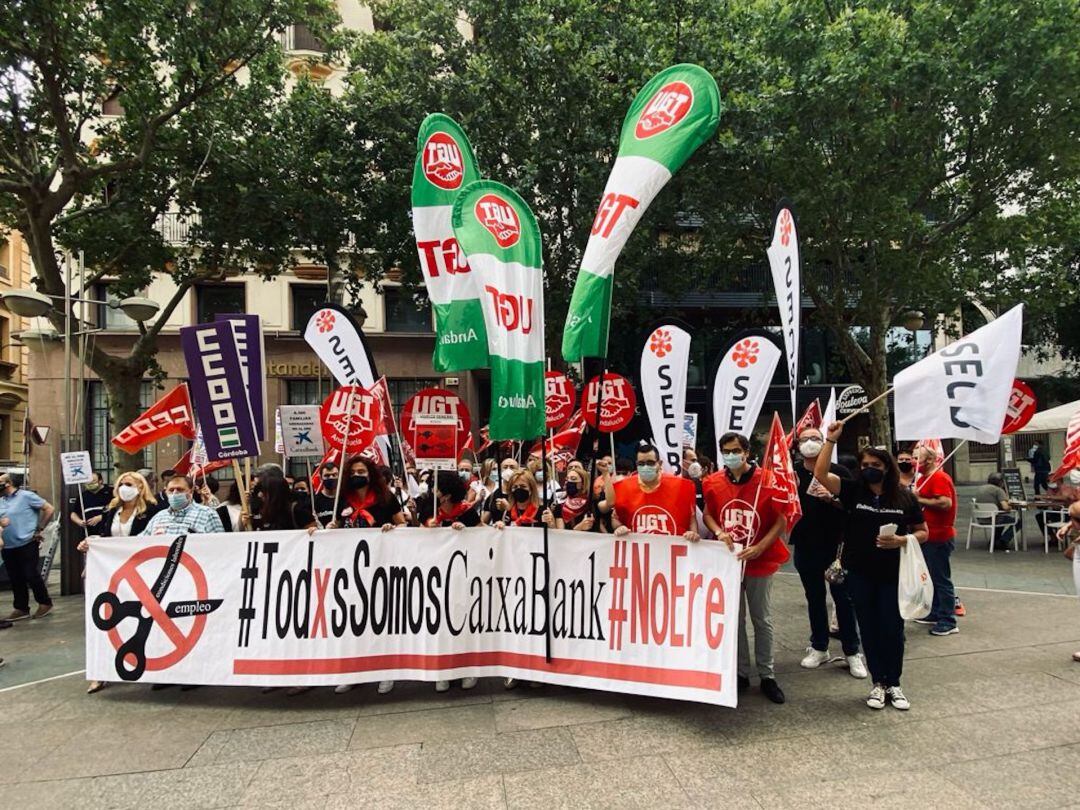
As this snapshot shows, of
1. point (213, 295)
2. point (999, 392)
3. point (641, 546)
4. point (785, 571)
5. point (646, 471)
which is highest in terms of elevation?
point (213, 295)

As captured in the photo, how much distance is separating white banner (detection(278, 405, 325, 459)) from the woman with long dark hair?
7.44 meters

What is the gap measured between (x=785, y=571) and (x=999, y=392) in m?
5.71

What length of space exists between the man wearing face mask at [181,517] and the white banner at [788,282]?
4.91m

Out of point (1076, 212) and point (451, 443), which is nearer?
point (451, 443)

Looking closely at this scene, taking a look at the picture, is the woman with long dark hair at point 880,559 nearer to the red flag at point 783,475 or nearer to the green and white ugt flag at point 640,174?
the red flag at point 783,475

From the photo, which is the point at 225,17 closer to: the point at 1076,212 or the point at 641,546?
the point at 641,546

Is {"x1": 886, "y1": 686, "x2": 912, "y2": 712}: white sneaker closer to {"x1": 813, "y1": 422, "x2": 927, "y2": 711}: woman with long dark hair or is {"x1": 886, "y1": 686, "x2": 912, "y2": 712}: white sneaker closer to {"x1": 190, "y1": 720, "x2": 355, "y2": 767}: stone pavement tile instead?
{"x1": 813, "y1": 422, "x2": 927, "y2": 711}: woman with long dark hair

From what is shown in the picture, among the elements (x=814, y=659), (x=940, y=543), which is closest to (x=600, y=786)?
(x=814, y=659)

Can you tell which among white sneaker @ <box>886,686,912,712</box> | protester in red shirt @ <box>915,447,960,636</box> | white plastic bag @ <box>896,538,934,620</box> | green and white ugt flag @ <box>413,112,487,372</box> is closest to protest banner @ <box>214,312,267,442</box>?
green and white ugt flag @ <box>413,112,487,372</box>

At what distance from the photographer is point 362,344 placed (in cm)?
830

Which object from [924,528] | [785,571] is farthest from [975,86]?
[924,528]

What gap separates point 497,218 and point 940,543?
506 cm

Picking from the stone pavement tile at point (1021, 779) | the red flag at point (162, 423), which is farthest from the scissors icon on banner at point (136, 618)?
the stone pavement tile at point (1021, 779)

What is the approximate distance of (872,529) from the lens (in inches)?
177
